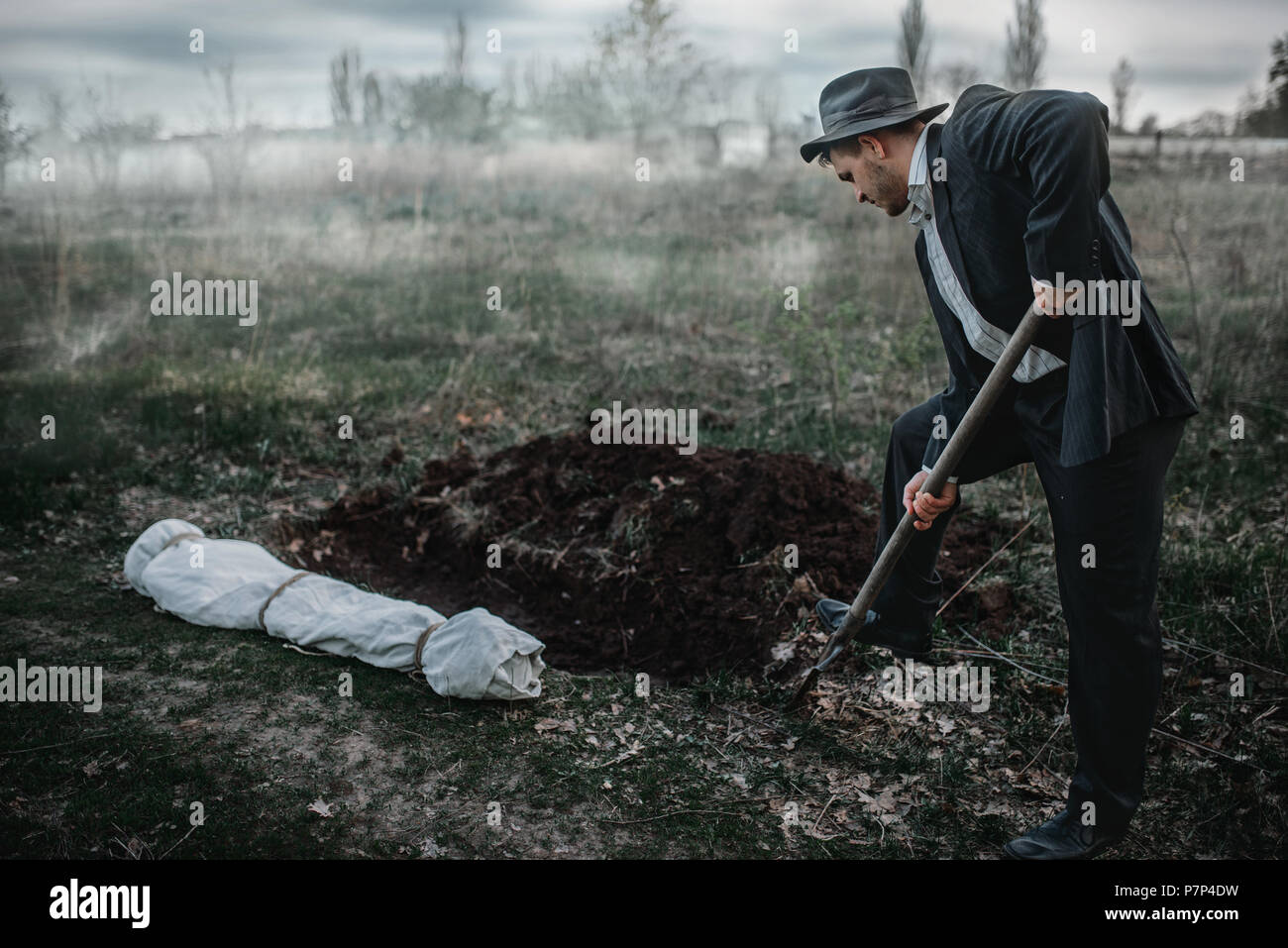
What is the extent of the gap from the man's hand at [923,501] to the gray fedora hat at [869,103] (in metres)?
1.07

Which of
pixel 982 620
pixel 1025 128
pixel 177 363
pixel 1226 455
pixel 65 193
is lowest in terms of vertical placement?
pixel 982 620

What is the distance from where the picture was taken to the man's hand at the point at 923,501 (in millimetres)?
2842

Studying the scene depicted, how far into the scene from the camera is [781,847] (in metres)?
2.85

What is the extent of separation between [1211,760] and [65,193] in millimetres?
11937

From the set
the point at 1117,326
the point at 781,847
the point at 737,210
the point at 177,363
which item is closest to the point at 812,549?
the point at 781,847

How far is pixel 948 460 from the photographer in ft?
8.99

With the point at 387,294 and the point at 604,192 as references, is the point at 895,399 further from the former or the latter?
the point at 604,192

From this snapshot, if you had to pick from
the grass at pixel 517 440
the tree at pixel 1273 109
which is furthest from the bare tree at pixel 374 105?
the tree at pixel 1273 109

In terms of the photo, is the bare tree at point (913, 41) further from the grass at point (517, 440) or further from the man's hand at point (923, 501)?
the man's hand at point (923, 501)

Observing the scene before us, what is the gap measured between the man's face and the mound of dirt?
1.90 meters

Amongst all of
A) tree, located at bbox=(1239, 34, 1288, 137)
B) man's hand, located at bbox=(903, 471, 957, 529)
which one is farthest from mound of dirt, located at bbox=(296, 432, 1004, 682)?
tree, located at bbox=(1239, 34, 1288, 137)

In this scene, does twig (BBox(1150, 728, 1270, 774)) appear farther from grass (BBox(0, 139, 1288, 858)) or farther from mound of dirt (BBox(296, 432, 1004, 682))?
mound of dirt (BBox(296, 432, 1004, 682))

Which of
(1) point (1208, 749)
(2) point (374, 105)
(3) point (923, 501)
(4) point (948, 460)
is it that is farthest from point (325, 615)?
(2) point (374, 105)

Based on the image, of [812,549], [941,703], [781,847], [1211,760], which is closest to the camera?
[781,847]
